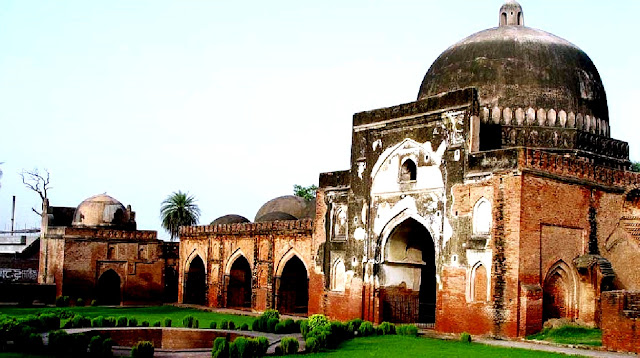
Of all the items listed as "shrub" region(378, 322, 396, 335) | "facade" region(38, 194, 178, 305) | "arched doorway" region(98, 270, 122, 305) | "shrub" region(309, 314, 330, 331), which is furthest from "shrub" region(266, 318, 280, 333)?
"arched doorway" region(98, 270, 122, 305)

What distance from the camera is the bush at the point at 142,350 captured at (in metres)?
11.5

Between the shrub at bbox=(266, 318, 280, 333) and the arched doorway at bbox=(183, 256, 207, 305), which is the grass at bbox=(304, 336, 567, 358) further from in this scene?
the arched doorway at bbox=(183, 256, 207, 305)

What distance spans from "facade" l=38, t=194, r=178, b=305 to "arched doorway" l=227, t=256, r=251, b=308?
4.71 meters

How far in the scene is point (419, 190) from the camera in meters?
18.7

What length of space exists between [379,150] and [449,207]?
10.4 feet

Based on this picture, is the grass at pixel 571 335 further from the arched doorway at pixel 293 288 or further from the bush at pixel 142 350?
the arched doorway at pixel 293 288

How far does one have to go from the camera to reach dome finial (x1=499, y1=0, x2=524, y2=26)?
71.5 ft

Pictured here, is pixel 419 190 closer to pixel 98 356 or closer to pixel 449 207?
pixel 449 207

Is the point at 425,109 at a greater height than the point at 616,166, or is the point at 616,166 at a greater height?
the point at 425,109

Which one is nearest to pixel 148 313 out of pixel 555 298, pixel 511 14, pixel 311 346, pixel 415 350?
pixel 311 346

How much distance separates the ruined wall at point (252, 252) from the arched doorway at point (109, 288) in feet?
9.72

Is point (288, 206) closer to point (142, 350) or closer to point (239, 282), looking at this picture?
point (239, 282)

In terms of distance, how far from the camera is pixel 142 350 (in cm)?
1156

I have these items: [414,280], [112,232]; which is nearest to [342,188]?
[414,280]
